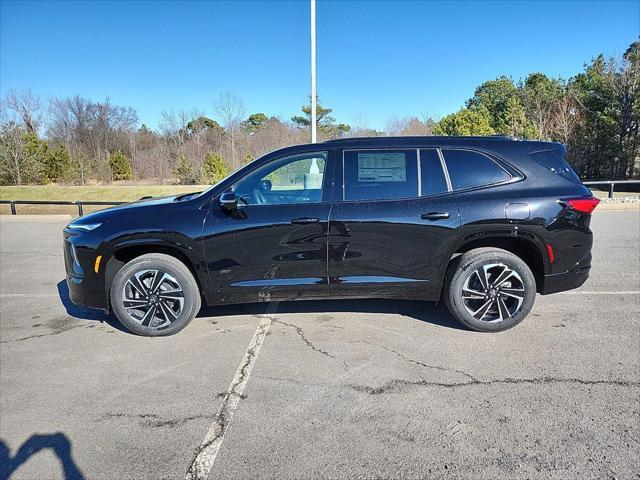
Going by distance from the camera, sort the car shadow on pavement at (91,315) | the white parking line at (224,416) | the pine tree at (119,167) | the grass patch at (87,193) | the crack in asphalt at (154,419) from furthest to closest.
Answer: the pine tree at (119,167)
the grass patch at (87,193)
the car shadow on pavement at (91,315)
the crack in asphalt at (154,419)
the white parking line at (224,416)

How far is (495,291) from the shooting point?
3.70 m

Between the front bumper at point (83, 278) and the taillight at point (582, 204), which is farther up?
the taillight at point (582, 204)

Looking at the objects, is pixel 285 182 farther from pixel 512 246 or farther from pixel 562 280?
pixel 562 280

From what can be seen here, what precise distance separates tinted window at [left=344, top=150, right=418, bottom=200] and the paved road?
1357 millimetres

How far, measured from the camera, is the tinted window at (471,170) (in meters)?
3.69

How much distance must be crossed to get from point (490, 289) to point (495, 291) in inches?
1.9

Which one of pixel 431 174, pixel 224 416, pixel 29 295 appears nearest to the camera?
pixel 224 416

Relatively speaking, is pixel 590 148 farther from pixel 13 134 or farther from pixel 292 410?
pixel 13 134

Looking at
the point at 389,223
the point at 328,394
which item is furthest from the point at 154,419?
the point at 389,223

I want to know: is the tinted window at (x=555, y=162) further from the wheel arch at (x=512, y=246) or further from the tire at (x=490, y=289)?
the tire at (x=490, y=289)

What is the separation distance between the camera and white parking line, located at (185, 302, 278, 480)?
2.18 m

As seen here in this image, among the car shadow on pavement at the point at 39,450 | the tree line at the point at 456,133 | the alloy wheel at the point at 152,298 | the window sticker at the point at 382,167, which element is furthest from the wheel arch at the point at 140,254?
the tree line at the point at 456,133

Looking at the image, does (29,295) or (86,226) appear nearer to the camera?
(86,226)

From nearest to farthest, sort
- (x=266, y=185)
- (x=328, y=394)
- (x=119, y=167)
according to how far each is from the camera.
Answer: (x=328, y=394), (x=266, y=185), (x=119, y=167)
